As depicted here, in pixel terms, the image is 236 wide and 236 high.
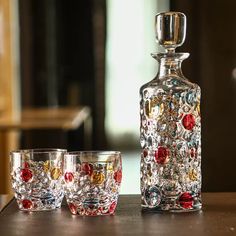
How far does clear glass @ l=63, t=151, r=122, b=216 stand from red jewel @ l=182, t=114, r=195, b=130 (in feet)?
0.52

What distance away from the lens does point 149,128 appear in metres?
1.48

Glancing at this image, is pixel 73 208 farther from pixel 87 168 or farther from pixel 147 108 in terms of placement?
pixel 147 108

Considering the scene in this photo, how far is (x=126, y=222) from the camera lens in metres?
1.33

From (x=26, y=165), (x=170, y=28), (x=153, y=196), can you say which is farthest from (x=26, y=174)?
(x=170, y=28)

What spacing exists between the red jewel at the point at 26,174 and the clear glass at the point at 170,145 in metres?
0.21

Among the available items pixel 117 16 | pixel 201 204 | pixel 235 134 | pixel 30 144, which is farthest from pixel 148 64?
pixel 201 204

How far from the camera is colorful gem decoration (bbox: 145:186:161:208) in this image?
1453mm

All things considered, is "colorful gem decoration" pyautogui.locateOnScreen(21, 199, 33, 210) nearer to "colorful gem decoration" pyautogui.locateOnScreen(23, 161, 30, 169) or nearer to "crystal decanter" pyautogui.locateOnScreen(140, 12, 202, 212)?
"colorful gem decoration" pyautogui.locateOnScreen(23, 161, 30, 169)

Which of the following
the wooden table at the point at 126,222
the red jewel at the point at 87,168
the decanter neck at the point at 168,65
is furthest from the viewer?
the decanter neck at the point at 168,65

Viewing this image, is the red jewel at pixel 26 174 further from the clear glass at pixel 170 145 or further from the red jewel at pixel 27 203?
the clear glass at pixel 170 145

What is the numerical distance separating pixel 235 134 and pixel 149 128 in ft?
5.91

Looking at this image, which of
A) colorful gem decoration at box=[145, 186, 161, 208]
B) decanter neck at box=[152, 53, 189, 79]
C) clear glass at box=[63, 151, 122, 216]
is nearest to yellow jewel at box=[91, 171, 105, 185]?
clear glass at box=[63, 151, 122, 216]

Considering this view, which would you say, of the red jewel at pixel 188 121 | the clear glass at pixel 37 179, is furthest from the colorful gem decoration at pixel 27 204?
the red jewel at pixel 188 121

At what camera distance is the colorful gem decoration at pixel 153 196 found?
145cm
